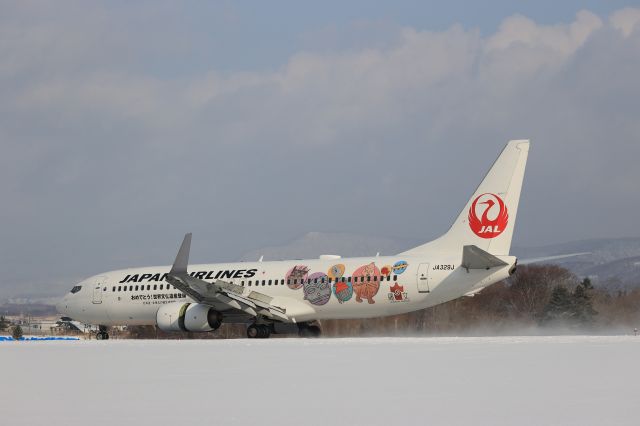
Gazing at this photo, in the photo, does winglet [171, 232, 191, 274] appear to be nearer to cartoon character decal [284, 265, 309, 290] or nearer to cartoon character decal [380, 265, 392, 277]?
cartoon character decal [284, 265, 309, 290]

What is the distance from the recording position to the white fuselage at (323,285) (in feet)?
109

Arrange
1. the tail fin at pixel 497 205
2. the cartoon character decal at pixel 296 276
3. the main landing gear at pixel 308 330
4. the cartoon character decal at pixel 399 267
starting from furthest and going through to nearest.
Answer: the main landing gear at pixel 308 330, the cartoon character decal at pixel 296 276, the cartoon character decal at pixel 399 267, the tail fin at pixel 497 205

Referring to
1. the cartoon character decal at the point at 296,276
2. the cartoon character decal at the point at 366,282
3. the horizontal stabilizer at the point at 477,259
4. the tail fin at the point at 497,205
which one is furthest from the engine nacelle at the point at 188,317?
the horizontal stabilizer at the point at 477,259

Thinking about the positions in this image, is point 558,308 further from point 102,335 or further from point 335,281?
point 102,335

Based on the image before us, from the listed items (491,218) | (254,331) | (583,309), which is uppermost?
(491,218)

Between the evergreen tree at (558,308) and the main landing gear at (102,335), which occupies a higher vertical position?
A: the evergreen tree at (558,308)

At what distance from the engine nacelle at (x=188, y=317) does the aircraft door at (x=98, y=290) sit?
Answer: 5.08 metres

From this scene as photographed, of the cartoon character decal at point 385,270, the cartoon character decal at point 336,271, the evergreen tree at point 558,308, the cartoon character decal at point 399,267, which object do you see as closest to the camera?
the cartoon character decal at point 399,267

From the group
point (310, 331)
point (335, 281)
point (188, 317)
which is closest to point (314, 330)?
point (310, 331)

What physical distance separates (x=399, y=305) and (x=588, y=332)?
32.4 feet

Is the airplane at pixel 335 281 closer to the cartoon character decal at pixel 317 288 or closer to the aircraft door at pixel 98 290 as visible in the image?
the cartoon character decal at pixel 317 288

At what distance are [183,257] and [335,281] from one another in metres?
5.61

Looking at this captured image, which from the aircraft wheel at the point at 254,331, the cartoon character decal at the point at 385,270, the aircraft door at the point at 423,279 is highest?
the cartoon character decal at the point at 385,270

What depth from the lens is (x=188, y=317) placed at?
3681 centimetres
